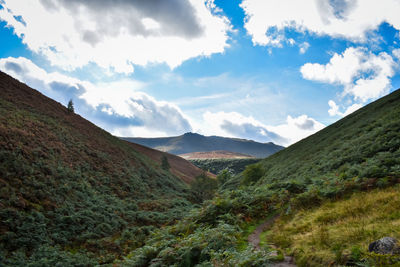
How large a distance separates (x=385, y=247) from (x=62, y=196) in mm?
21062

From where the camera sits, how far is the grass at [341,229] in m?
5.09

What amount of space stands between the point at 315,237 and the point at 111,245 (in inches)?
536

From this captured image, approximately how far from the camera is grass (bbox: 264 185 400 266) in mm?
5089

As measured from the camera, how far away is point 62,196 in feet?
59.8

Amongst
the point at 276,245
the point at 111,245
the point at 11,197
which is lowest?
the point at 111,245

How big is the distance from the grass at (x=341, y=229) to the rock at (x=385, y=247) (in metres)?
Result: 0.20

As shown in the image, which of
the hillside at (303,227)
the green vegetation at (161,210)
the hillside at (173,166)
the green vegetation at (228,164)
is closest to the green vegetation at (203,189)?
the green vegetation at (161,210)

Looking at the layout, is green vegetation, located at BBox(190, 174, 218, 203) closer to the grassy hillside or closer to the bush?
the bush

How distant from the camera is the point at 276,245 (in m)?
7.12

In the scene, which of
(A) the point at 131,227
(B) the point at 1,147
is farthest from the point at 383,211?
(B) the point at 1,147

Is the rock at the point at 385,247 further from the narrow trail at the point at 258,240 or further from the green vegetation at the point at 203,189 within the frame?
the green vegetation at the point at 203,189

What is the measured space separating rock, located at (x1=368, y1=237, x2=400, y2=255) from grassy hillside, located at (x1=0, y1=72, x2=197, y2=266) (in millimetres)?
13410

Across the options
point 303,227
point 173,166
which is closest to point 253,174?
point 303,227

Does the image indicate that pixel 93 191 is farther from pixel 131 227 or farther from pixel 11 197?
pixel 11 197
